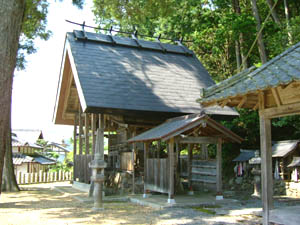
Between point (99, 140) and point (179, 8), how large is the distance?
11812 millimetres

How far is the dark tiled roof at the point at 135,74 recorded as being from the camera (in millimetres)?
12141

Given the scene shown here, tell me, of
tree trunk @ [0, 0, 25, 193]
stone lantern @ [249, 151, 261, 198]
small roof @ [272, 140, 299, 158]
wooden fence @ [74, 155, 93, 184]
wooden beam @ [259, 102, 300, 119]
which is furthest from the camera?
wooden fence @ [74, 155, 93, 184]

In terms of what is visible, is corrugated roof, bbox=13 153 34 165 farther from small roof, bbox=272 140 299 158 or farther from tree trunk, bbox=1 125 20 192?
small roof, bbox=272 140 299 158

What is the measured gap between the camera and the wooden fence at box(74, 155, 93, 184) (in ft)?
46.6

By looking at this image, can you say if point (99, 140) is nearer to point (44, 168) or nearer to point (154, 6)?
point (154, 6)

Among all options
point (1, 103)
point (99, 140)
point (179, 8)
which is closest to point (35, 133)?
point (179, 8)

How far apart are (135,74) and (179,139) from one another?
518 centimetres

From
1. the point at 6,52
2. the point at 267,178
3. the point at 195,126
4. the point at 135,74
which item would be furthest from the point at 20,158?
the point at 267,178

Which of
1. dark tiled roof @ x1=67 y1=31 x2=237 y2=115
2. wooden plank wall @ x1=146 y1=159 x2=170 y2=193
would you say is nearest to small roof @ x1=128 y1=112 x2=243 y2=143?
wooden plank wall @ x1=146 y1=159 x2=170 y2=193

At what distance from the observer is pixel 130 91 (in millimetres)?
12797

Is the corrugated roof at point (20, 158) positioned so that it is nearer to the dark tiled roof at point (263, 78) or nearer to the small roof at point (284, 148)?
the small roof at point (284, 148)

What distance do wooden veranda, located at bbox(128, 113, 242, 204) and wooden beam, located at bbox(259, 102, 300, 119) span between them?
3517 mm

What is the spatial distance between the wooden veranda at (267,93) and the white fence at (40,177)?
55.8ft

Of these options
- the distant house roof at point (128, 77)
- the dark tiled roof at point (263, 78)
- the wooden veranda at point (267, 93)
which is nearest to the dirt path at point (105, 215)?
the wooden veranda at point (267, 93)
